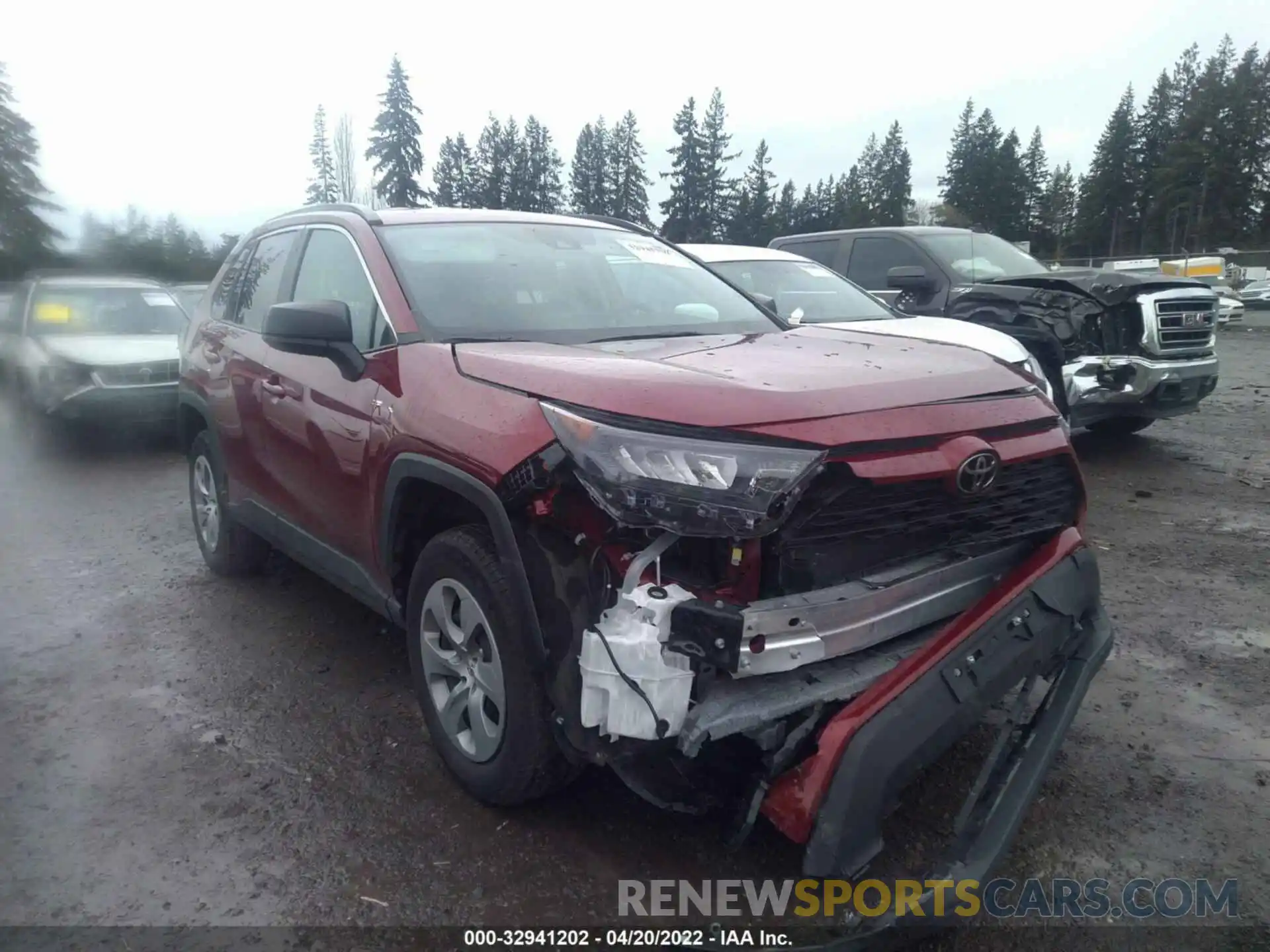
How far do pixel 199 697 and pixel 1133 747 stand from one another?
3.56 metres

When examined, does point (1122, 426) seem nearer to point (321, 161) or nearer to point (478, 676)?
point (478, 676)

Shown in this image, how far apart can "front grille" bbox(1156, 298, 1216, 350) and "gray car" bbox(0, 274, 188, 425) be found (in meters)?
8.36

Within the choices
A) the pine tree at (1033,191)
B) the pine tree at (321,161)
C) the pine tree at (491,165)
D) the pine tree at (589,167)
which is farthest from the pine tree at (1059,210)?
the pine tree at (321,161)

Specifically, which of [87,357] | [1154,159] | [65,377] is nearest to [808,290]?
[87,357]

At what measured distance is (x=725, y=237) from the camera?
5772 centimetres

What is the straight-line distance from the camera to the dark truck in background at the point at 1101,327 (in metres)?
7.17

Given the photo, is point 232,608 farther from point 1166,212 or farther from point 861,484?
point 1166,212

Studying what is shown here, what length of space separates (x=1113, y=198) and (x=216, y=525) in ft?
237

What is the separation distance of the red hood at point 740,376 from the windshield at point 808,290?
3.59 metres

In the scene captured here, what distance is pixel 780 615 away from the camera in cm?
220

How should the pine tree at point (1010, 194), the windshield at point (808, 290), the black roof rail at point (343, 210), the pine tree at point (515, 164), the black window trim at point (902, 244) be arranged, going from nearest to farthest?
the black roof rail at point (343, 210) < the windshield at point (808, 290) < the black window trim at point (902, 244) < the pine tree at point (515, 164) < the pine tree at point (1010, 194)

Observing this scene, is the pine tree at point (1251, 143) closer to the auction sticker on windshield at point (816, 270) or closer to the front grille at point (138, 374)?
the auction sticker on windshield at point (816, 270)

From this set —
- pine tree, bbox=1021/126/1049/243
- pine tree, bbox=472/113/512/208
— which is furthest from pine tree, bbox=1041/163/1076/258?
pine tree, bbox=472/113/512/208

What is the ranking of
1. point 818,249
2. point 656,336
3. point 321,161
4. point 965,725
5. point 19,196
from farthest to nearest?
point 321,161
point 818,249
point 19,196
point 656,336
point 965,725
